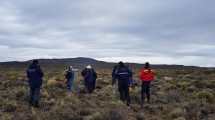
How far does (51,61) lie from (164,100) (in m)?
148

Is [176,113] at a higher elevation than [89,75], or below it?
below

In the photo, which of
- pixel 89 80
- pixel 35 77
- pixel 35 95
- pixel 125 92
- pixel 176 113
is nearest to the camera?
pixel 176 113

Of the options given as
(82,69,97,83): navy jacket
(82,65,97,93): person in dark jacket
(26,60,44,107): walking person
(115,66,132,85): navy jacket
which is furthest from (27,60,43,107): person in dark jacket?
Answer: (82,69,97,83): navy jacket

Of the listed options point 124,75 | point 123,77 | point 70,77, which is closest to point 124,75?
point 124,75

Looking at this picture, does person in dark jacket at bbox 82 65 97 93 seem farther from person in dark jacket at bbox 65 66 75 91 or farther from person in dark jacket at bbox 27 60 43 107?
person in dark jacket at bbox 27 60 43 107

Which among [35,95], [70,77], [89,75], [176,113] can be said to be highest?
[89,75]

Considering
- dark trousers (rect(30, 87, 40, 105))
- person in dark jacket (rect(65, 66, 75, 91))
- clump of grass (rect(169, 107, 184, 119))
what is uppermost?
person in dark jacket (rect(65, 66, 75, 91))

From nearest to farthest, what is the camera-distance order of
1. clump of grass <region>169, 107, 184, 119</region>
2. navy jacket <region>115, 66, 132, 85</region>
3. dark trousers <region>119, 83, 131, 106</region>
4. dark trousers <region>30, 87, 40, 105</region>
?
clump of grass <region>169, 107, 184, 119</region>
dark trousers <region>30, 87, 40, 105</region>
navy jacket <region>115, 66, 132, 85</region>
dark trousers <region>119, 83, 131, 106</region>

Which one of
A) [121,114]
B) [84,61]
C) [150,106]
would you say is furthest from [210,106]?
[84,61]

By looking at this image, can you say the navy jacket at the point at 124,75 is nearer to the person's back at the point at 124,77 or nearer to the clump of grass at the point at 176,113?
the person's back at the point at 124,77

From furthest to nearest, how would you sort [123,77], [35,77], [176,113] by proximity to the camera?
[123,77]
[35,77]
[176,113]

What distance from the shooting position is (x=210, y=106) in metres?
20.5

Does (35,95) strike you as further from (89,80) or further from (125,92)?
(89,80)

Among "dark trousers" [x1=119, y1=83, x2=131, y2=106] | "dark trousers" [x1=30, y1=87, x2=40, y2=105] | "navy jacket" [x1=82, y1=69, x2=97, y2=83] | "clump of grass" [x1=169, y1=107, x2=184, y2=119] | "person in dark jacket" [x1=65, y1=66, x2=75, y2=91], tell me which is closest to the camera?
"clump of grass" [x1=169, y1=107, x2=184, y2=119]
